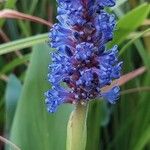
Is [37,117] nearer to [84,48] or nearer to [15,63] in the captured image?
[15,63]

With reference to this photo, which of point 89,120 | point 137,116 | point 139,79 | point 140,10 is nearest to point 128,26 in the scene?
point 140,10

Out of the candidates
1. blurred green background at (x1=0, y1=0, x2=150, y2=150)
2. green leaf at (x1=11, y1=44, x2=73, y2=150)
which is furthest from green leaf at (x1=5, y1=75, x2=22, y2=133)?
green leaf at (x1=11, y1=44, x2=73, y2=150)

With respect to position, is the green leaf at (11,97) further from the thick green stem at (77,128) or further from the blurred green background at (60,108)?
the thick green stem at (77,128)

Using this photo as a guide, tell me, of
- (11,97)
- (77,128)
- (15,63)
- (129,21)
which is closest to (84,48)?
(77,128)

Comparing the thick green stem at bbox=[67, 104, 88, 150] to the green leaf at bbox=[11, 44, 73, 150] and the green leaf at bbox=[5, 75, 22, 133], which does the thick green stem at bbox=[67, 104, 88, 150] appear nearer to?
the green leaf at bbox=[11, 44, 73, 150]

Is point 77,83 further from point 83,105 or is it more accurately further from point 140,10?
point 140,10
